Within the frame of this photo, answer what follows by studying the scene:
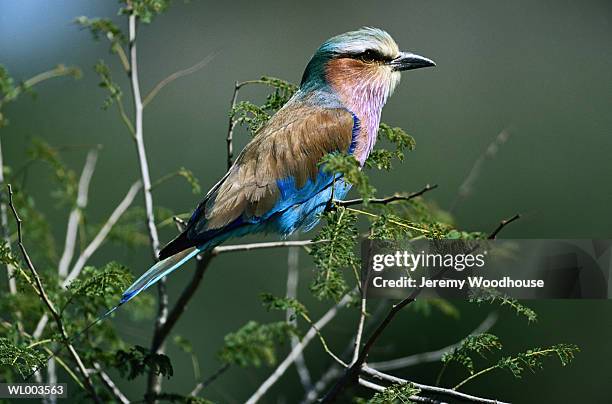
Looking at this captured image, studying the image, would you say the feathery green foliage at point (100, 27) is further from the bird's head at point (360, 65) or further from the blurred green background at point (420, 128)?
the blurred green background at point (420, 128)

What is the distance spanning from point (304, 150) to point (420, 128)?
2647 millimetres

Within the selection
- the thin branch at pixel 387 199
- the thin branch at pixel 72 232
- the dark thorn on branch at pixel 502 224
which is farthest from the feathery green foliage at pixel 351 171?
the thin branch at pixel 72 232

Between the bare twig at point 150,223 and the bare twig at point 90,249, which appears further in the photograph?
the bare twig at point 90,249

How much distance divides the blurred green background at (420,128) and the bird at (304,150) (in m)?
1.37

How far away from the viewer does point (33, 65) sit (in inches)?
209

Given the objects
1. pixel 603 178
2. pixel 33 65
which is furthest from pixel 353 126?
pixel 33 65

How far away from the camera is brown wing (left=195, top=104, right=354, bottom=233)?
2.29m

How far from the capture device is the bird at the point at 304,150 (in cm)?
224

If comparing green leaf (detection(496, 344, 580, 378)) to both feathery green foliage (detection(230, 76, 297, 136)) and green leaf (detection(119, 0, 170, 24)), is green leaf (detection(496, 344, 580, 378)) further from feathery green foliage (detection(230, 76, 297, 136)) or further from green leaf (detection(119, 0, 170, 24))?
green leaf (detection(119, 0, 170, 24))

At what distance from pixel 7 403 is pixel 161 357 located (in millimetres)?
450

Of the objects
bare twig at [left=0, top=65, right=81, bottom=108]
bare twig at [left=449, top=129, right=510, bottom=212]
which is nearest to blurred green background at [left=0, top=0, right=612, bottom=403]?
bare twig at [left=449, top=129, right=510, bottom=212]

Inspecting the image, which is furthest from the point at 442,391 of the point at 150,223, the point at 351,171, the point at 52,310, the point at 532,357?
the point at 150,223

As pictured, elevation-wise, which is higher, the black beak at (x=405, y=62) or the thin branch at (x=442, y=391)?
the black beak at (x=405, y=62)

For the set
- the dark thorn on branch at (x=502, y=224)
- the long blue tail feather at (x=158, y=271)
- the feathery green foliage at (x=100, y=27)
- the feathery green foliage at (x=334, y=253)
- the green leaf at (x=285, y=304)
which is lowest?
the green leaf at (x=285, y=304)
